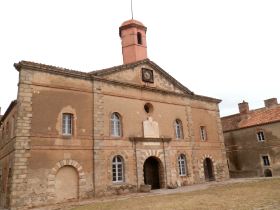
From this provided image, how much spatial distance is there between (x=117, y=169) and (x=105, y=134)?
7.41 ft

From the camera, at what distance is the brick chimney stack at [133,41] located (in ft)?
64.5

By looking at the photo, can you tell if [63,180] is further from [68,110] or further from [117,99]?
[117,99]

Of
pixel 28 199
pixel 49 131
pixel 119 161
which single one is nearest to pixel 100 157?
pixel 119 161

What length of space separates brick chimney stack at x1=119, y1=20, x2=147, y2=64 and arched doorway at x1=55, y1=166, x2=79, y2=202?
31.4 ft

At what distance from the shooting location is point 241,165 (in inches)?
1123

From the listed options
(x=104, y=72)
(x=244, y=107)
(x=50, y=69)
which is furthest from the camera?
(x=244, y=107)

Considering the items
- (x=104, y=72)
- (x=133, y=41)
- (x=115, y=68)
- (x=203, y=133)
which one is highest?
(x=133, y=41)

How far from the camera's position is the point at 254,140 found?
90.0 ft

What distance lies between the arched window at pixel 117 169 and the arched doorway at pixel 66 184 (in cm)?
241

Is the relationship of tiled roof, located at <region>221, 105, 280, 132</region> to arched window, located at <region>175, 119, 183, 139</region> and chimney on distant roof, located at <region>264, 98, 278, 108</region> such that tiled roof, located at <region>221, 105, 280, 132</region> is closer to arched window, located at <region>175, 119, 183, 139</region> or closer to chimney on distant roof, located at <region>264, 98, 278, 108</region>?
chimney on distant roof, located at <region>264, 98, 278, 108</region>

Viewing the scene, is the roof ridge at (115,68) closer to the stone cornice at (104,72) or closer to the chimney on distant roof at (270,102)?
the stone cornice at (104,72)

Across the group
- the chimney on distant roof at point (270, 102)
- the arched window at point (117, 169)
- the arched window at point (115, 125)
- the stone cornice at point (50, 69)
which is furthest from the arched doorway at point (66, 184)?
the chimney on distant roof at point (270, 102)

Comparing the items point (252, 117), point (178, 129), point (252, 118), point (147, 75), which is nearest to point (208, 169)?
point (178, 129)

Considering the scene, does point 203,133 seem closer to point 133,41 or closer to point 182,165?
point 182,165
